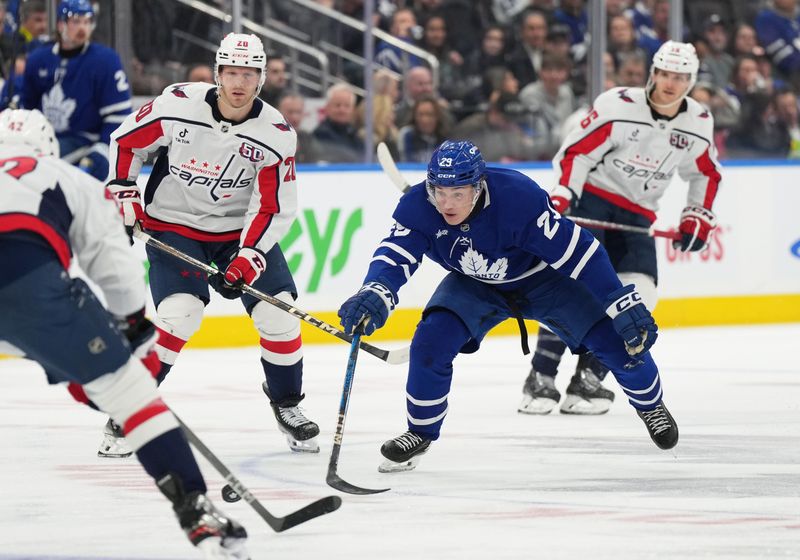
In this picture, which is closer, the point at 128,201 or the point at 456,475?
the point at 456,475

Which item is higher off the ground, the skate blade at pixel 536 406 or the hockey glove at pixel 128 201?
the hockey glove at pixel 128 201

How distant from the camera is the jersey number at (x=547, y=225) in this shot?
406 centimetres

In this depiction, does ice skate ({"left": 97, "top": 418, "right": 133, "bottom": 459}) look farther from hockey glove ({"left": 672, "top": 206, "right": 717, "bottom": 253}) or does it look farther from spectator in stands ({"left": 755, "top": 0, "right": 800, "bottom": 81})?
spectator in stands ({"left": 755, "top": 0, "right": 800, "bottom": 81})

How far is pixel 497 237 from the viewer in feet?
13.4

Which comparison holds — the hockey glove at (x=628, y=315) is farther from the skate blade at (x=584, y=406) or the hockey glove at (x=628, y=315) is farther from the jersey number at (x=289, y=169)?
the skate blade at (x=584, y=406)

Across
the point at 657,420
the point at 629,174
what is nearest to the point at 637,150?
the point at 629,174

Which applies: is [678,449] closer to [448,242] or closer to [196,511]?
[448,242]

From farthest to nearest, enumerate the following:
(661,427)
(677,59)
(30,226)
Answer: (677,59), (661,427), (30,226)

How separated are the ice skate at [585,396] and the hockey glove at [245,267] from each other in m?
1.47

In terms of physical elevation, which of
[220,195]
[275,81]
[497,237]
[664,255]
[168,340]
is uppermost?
[497,237]

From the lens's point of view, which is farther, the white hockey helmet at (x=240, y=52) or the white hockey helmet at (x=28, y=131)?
the white hockey helmet at (x=240, y=52)

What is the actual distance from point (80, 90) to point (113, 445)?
2.32 metres

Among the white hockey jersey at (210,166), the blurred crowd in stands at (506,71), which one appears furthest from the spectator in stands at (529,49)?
the white hockey jersey at (210,166)

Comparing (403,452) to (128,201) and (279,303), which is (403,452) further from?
(128,201)
